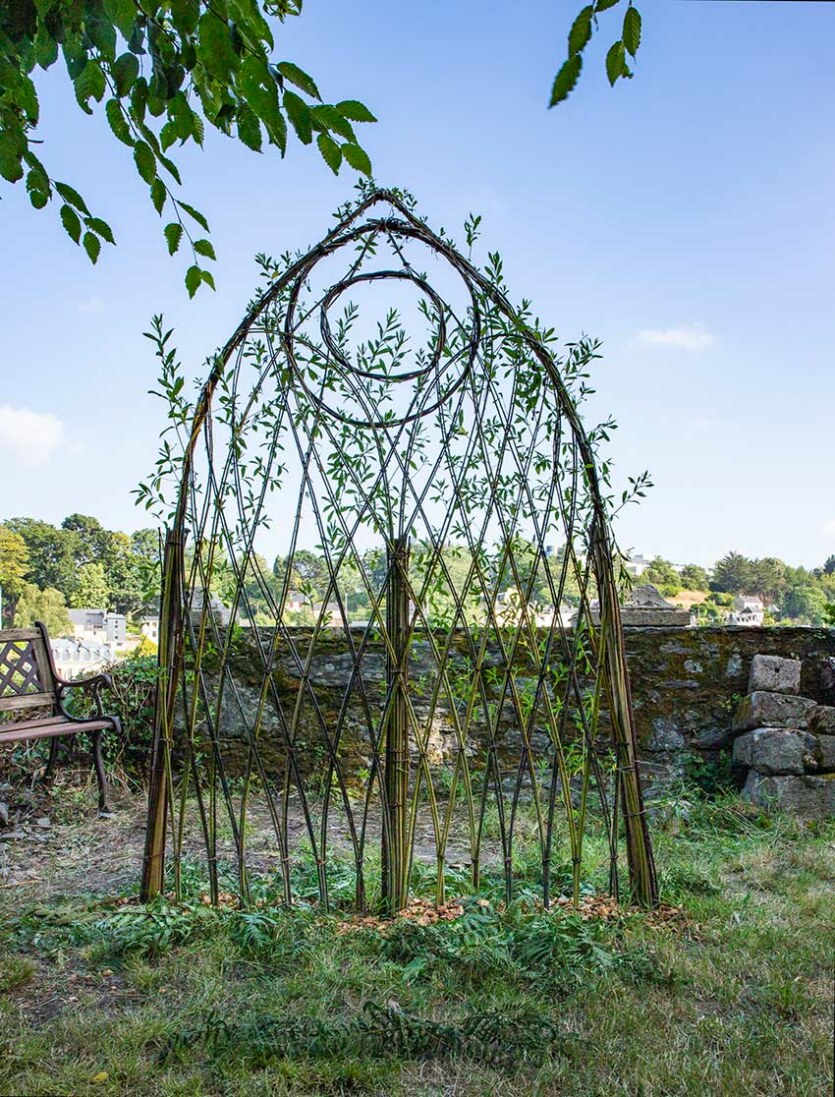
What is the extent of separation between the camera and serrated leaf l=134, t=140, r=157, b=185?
6.54ft

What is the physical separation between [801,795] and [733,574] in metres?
8.16

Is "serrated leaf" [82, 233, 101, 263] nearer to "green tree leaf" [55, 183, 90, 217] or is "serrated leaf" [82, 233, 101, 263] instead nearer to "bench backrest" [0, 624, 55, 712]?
"green tree leaf" [55, 183, 90, 217]

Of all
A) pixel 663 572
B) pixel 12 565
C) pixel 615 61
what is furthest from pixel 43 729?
pixel 12 565

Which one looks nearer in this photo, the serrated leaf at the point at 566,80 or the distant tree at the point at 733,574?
the serrated leaf at the point at 566,80

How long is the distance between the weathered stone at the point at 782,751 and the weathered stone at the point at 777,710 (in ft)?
0.17

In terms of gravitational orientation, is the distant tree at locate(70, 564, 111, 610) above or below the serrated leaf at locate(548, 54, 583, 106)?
below

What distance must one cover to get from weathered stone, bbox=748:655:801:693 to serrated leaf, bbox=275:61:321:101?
3808 millimetres

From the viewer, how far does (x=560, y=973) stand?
7.18 ft

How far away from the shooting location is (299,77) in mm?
1470

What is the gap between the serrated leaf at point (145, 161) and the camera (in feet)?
6.54

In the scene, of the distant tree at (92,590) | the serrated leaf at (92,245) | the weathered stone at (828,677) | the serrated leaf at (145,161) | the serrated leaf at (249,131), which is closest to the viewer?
the serrated leaf at (249,131)

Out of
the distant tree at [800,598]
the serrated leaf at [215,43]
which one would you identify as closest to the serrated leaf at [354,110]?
the serrated leaf at [215,43]

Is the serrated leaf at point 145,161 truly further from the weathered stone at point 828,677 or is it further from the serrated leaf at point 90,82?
the weathered stone at point 828,677

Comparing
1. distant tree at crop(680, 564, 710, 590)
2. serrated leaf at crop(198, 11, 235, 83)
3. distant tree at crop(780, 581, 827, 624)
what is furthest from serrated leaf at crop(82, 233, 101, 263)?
distant tree at crop(780, 581, 827, 624)
